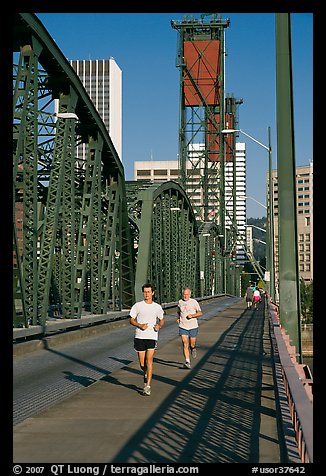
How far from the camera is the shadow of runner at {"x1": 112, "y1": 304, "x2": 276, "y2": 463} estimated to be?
8531mm

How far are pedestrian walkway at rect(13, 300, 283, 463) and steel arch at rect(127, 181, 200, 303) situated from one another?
22092mm

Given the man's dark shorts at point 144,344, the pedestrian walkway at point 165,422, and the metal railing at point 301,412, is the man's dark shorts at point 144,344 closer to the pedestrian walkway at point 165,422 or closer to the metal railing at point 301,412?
the pedestrian walkway at point 165,422

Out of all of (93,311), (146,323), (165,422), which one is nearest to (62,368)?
(146,323)

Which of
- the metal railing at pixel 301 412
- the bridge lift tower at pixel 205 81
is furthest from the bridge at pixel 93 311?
the bridge lift tower at pixel 205 81

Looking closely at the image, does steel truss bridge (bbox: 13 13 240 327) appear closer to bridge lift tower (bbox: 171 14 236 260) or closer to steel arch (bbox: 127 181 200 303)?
steel arch (bbox: 127 181 200 303)

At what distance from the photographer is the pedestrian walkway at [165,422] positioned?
852 centimetres

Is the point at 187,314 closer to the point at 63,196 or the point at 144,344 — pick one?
the point at 144,344

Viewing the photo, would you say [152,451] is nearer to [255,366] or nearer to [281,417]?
[281,417]

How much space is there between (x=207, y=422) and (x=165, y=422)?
18.9 inches

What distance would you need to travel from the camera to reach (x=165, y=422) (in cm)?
1047

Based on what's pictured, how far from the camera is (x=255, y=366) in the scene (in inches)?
685
